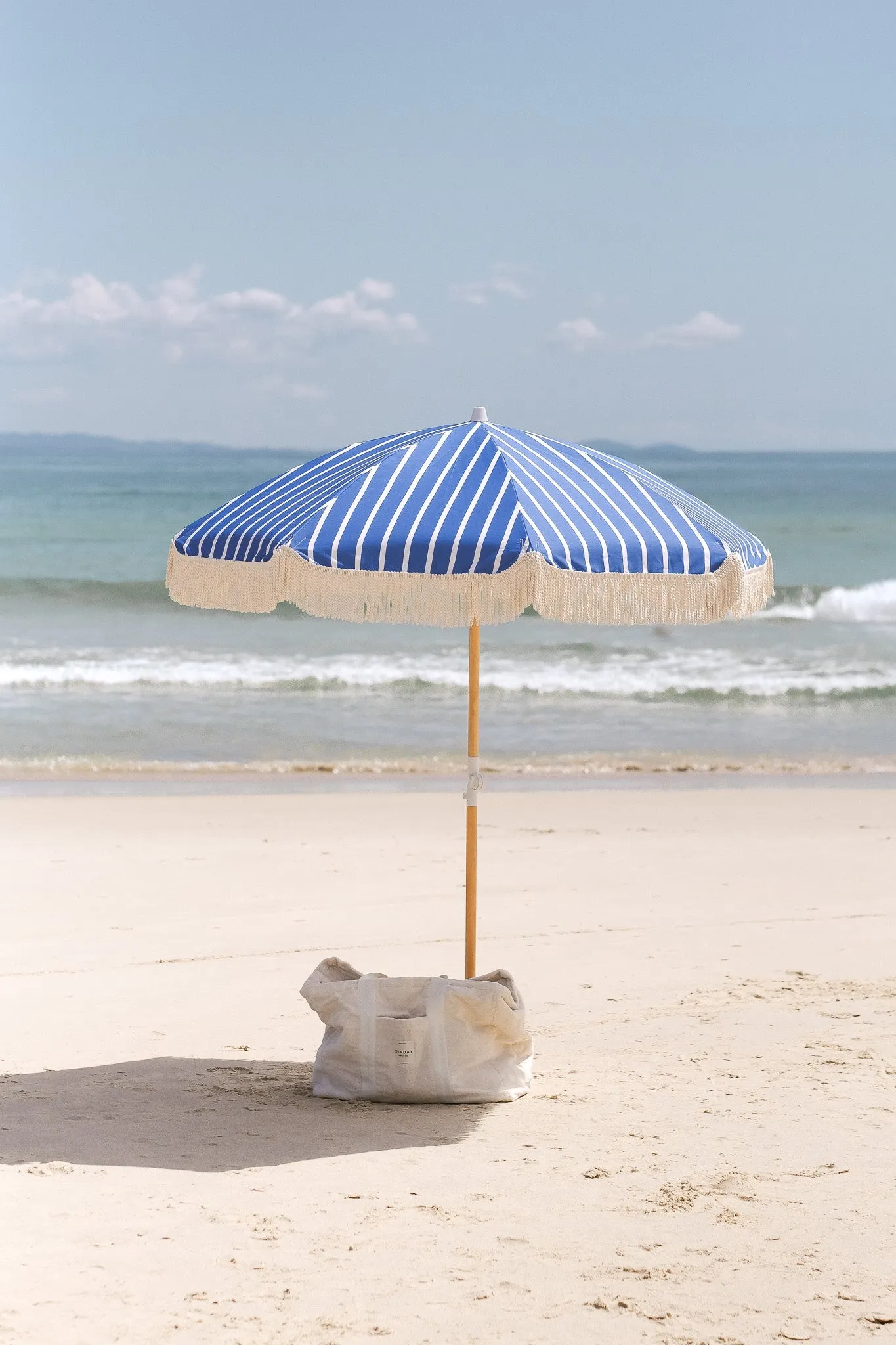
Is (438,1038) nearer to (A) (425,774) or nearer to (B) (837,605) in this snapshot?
(A) (425,774)

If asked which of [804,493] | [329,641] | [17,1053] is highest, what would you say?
[804,493]

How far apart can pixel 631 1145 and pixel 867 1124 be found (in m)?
0.71

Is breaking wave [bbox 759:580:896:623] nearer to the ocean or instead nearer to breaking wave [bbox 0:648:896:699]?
A: the ocean

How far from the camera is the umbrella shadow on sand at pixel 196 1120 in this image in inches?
162

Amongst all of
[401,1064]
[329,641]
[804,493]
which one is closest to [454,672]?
[329,641]

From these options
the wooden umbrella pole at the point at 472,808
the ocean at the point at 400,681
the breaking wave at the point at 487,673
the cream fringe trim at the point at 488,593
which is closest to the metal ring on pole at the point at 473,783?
the wooden umbrella pole at the point at 472,808

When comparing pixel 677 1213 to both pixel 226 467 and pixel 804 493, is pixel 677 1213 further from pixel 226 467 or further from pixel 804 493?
pixel 226 467

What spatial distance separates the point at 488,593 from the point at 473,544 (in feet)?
0.47

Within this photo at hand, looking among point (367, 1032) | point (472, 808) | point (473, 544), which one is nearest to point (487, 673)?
point (472, 808)

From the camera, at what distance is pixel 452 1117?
14.6ft

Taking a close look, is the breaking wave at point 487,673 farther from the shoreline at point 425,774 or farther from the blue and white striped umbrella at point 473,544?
the blue and white striped umbrella at point 473,544

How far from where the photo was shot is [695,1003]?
5.79 m

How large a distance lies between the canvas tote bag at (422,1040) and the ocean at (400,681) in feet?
27.0

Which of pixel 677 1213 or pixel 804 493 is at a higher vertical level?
pixel 804 493
